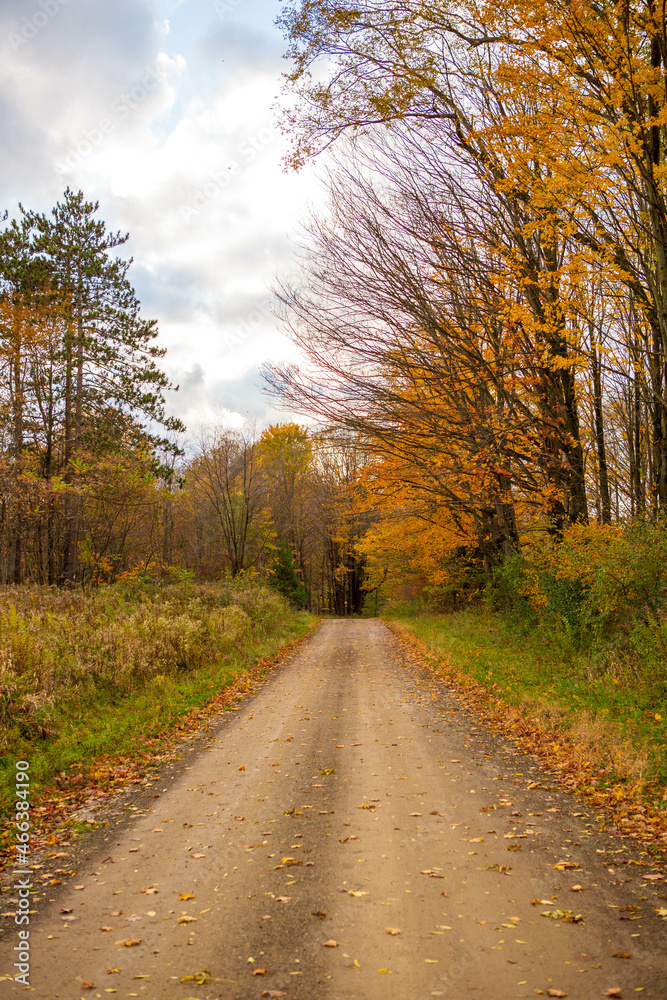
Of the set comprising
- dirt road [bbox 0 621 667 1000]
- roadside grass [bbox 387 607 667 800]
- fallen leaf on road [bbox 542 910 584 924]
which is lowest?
dirt road [bbox 0 621 667 1000]

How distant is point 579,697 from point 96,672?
7109 mm

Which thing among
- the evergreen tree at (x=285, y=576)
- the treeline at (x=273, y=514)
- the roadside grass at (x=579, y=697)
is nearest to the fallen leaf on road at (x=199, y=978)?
the roadside grass at (x=579, y=697)

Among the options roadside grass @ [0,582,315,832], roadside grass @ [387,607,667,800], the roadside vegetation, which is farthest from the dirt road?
roadside grass @ [0,582,315,832]

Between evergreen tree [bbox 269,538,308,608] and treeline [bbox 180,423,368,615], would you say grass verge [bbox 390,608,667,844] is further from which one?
evergreen tree [bbox 269,538,308,608]

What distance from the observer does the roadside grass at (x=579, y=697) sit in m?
6.30

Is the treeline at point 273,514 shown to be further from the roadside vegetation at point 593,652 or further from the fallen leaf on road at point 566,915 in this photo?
the fallen leaf on road at point 566,915

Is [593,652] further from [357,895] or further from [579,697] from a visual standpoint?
[357,895]

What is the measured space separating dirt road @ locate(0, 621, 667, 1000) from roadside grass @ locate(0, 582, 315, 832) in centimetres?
165

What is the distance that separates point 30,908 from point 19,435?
21.1m

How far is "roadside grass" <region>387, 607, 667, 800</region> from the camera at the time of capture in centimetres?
630

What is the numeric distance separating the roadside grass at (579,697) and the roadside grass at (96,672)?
16.9 feet

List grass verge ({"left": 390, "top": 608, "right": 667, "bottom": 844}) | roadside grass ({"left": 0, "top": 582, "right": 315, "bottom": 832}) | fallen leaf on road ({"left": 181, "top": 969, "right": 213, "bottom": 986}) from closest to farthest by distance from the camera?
1. fallen leaf on road ({"left": 181, "top": 969, "right": 213, "bottom": 986})
2. grass verge ({"left": 390, "top": 608, "right": 667, "bottom": 844})
3. roadside grass ({"left": 0, "top": 582, "right": 315, "bottom": 832})

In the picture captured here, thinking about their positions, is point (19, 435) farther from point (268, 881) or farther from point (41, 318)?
point (268, 881)

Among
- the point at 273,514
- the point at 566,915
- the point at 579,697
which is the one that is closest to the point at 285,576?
the point at 273,514
